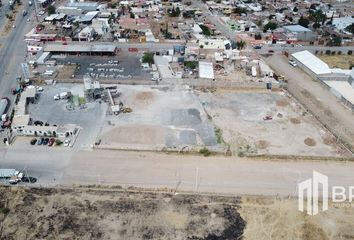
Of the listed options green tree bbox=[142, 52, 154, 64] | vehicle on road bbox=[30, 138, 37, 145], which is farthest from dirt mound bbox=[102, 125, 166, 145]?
green tree bbox=[142, 52, 154, 64]

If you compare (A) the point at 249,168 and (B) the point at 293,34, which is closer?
(A) the point at 249,168

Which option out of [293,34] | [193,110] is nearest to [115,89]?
[193,110]

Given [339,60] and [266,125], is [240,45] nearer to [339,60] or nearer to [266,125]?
[339,60]

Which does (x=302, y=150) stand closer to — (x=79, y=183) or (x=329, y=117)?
(x=329, y=117)

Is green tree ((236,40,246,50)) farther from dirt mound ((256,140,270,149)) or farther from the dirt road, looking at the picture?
dirt mound ((256,140,270,149))

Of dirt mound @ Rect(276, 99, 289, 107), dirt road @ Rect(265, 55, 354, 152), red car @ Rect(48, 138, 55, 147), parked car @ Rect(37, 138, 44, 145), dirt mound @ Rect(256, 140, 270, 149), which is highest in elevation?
parked car @ Rect(37, 138, 44, 145)

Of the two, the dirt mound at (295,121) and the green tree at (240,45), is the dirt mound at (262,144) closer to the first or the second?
the dirt mound at (295,121)

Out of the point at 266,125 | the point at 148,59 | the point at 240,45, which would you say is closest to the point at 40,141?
the point at 148,59
